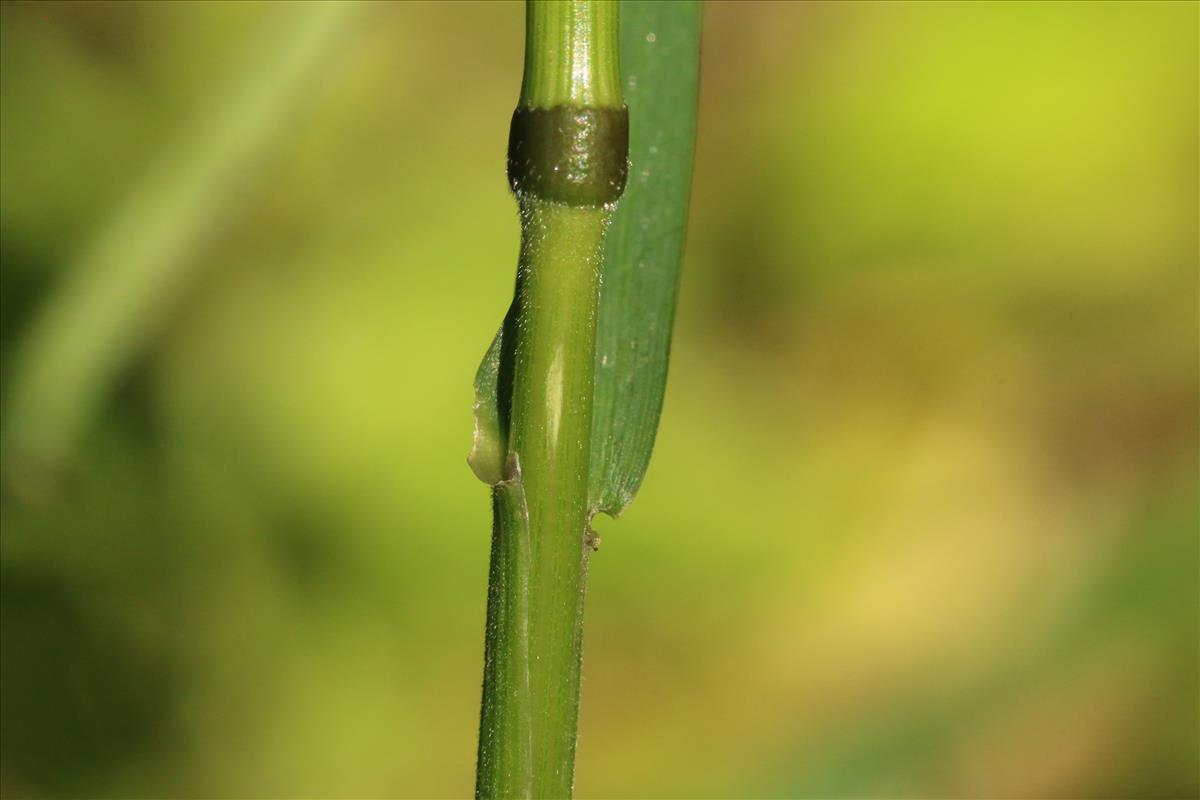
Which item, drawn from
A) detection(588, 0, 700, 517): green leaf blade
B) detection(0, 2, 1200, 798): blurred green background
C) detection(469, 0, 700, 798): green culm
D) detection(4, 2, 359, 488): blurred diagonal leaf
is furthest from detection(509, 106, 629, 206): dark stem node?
detection(0, 2, 1200, 798): blurred green background

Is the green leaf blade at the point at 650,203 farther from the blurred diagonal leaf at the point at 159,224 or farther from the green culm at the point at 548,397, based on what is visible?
the blurred diagonal leaf at the point at 159,224

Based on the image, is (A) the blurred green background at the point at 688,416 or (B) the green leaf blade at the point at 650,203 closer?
(B) the green leaf blade at the point at 650,203

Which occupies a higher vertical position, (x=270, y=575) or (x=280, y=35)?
(x=280, y=35)

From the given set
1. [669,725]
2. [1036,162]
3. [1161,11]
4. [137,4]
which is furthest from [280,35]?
[1161,11]

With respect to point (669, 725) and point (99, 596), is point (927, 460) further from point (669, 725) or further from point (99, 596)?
point (99, 596)

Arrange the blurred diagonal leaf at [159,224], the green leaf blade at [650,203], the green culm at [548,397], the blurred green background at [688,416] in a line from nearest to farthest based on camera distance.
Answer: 1. the green culm at [548,397]
2. the green leaf blade at [650,203]
3. the blurred diagonal leaf at [159,224]
4. the blurred green background at [688,416]

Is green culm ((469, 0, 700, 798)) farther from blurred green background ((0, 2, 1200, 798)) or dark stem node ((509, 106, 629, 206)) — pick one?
blurred green background ((0, 2, 1200, 798))

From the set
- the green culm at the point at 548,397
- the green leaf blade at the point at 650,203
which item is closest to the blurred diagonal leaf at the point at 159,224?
the green leaf blade at the point at 650,203
